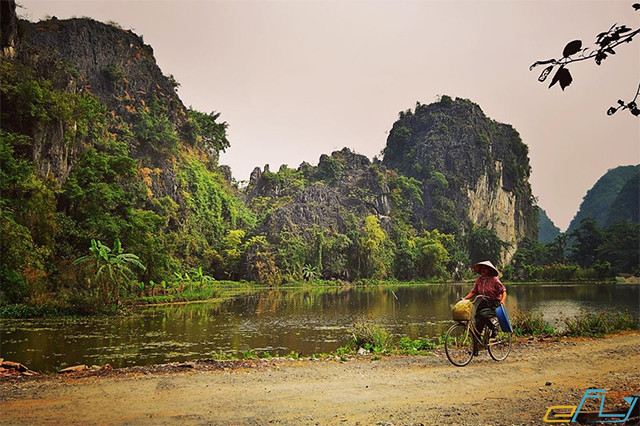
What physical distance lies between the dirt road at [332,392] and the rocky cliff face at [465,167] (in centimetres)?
7516

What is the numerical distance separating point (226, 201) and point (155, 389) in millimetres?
53534

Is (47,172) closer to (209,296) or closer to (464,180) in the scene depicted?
(209,296)

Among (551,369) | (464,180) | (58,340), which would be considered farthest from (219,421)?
(464,180)

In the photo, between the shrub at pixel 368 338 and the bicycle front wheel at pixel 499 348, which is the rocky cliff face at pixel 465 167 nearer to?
the shrub at pixel 368 338

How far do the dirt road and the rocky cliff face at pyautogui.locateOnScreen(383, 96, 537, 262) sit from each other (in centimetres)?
7516

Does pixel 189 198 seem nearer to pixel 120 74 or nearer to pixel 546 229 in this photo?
pixel 120 74

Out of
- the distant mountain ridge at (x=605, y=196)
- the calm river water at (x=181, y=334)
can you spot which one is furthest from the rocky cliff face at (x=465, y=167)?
the calm river water at (x=181, y=334)

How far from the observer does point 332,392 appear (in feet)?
18.4

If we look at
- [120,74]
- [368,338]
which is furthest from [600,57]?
[120,74]

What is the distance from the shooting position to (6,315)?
58.0 ft

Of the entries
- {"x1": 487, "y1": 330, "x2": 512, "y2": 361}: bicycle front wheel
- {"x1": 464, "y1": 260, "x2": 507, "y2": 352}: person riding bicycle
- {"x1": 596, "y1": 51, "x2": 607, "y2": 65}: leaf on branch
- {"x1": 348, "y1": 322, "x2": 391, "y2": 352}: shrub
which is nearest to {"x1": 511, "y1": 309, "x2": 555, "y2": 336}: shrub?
{"x1": 487, "y1": 330, "x2": 512, "y2": 361}: bicycle front wheel

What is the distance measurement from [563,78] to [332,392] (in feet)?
14.8

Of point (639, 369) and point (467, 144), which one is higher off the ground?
point (467, 144)

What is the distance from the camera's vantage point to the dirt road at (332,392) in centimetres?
463
